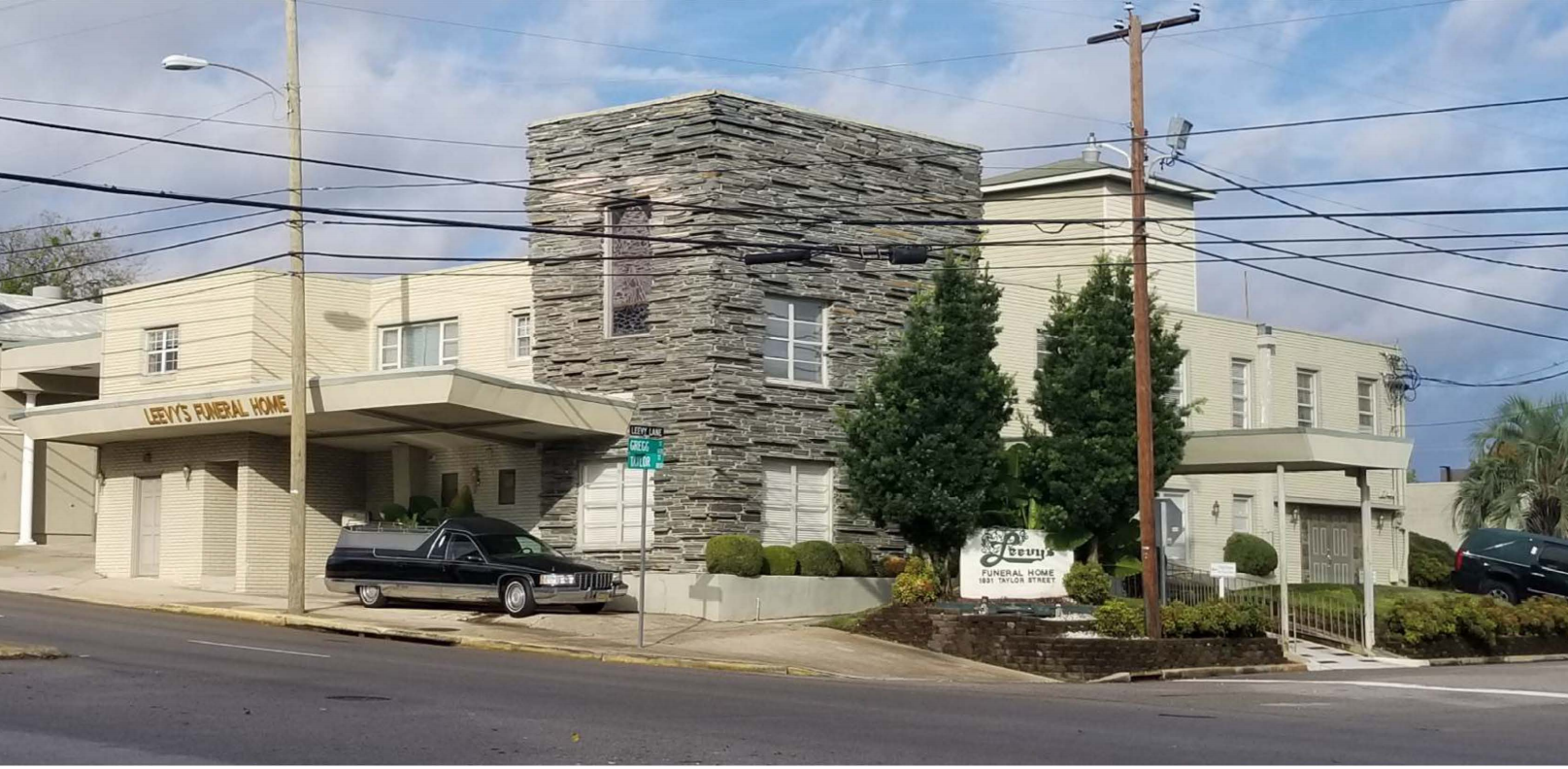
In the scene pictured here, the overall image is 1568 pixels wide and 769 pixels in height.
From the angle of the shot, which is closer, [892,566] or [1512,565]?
[892,566]

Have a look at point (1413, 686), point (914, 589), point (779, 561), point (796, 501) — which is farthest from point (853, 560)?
point (1413, 686)

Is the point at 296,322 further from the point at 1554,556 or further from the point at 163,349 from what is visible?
the point at 1554,556

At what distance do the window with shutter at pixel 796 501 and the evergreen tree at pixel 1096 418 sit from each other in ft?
13.2

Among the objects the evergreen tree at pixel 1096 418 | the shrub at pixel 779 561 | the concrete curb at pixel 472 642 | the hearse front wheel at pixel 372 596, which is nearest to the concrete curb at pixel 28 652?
the concrete curb at pixel 472 642

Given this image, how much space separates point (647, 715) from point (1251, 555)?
26.8m

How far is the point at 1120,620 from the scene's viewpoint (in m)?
26.2

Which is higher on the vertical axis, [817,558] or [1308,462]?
[1308,462]

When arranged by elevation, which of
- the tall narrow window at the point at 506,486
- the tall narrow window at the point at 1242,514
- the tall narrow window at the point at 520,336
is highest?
the tall narrow window at the point at 520,336

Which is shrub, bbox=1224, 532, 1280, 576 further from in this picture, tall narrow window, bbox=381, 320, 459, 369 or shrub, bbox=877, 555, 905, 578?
tall narrow window, bbox=381, 320, 459, 369

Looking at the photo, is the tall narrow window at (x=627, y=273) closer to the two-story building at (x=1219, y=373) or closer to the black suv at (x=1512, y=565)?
the two-story building at (x=1219, y=373)

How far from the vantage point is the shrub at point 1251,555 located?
3941 centimetres

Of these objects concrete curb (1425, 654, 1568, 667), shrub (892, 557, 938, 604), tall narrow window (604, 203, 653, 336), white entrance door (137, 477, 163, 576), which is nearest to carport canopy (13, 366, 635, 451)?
white entrance door (137, 477, 163, 576)

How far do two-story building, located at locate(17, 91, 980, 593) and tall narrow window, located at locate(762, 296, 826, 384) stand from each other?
5 centimetres

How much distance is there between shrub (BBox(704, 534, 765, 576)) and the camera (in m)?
29.2
